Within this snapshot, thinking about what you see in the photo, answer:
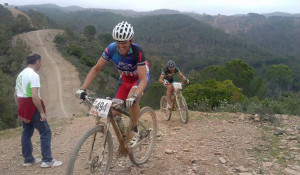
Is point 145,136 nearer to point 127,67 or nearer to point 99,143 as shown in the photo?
point 99,143

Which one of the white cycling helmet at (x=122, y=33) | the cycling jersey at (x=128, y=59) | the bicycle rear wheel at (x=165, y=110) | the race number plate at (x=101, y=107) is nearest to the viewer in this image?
the race number plate at (x=101, y=107)

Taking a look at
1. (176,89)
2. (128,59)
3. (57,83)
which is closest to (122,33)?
(128,59)

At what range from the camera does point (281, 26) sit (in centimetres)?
14900

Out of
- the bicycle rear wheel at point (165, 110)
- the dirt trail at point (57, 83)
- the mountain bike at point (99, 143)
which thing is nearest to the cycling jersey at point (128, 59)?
the mountain bike at point (99, 143)

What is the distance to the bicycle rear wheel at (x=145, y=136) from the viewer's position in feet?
12.7

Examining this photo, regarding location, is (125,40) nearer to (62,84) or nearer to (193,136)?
(193,136)

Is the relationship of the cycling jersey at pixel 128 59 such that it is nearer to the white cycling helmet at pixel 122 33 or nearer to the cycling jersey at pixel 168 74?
the white cycling helmet at pixel 122 33

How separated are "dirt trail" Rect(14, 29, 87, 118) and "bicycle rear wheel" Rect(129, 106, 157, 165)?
14090 millimetres

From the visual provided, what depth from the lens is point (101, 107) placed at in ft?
9.64

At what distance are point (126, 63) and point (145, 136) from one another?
123 centimetres

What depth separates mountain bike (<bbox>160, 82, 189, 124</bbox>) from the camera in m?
6.34

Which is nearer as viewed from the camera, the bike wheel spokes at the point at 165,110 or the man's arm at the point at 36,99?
the man's arm at the point at 36,99

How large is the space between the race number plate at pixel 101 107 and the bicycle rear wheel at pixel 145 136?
985 mm

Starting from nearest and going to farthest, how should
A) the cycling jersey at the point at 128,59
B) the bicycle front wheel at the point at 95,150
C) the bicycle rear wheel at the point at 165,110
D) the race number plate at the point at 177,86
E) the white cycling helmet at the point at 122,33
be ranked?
1. the bicycle front wheel at the point at 95,150
2. the white cycling helmet at the point at 122,33
3. the cycling jersey at the point at 128,59
4. the race number plate at the point at 177,86
5. the bicycle rear wheel at the point at 165,110
